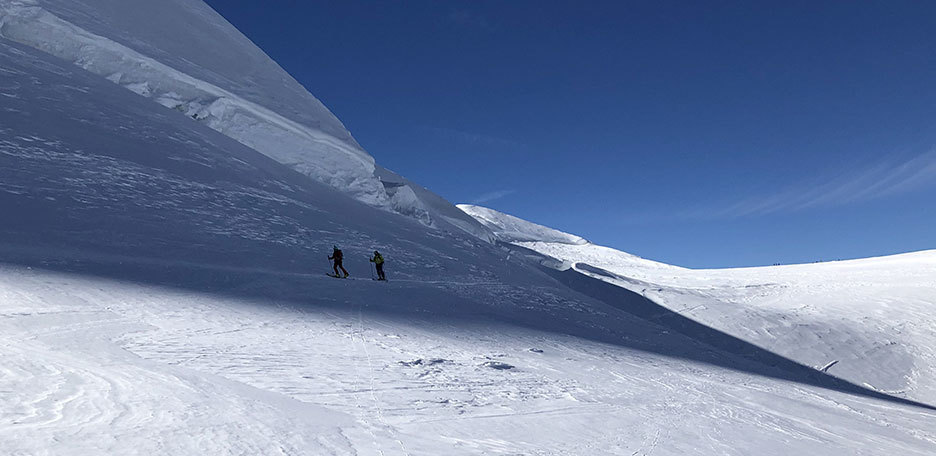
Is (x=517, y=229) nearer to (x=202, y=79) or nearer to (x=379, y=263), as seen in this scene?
(x=202, y=79)

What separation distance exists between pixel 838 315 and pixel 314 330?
926 inches

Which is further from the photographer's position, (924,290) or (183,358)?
(924,290)

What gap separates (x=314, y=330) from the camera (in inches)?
343

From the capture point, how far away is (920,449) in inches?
297

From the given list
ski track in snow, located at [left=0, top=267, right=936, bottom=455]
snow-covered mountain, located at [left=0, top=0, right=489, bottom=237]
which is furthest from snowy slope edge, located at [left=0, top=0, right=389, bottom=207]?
ski track in snow, located at [left=0, top=267, right=936, bottom=455]

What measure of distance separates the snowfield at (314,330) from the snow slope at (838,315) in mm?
168

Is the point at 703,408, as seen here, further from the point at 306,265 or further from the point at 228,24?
the point at 228,24

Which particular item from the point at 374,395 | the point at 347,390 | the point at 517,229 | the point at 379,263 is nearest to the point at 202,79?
the point at 379,263

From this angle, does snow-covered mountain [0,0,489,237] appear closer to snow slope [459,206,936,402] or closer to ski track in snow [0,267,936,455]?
snow slope [459,206,936,402]

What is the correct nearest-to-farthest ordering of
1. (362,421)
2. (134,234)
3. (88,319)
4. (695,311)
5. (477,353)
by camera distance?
1. (362,421)
2. (88,319)
3. (477,353)
4. (134,234)
5. (695,311)

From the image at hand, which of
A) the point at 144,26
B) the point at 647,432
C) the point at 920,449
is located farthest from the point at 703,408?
the point at 144,26

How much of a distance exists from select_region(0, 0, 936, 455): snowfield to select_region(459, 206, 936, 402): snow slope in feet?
0.55

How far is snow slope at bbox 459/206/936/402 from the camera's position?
59.6 feet

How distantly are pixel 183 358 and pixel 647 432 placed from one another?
529cm
